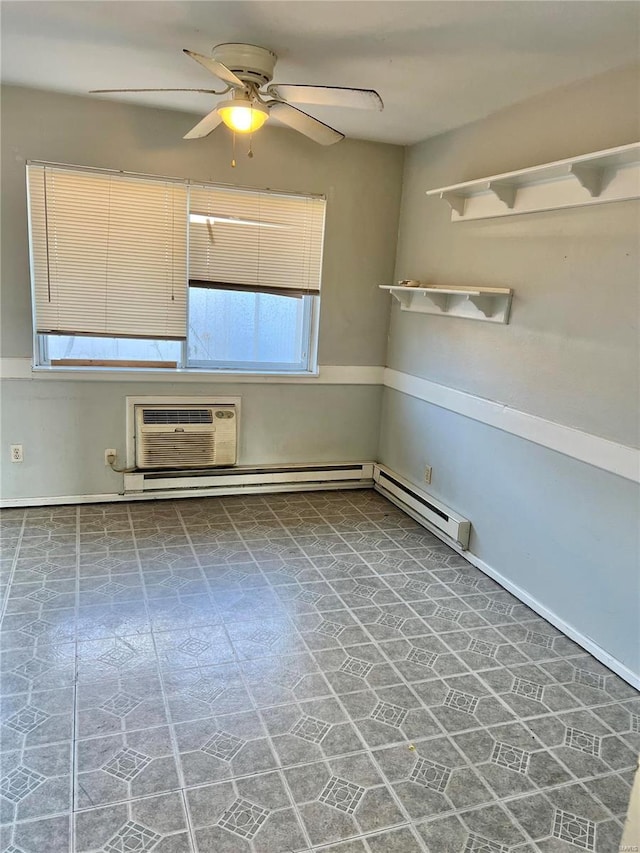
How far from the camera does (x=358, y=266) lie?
4266mm

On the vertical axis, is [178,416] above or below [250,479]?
above

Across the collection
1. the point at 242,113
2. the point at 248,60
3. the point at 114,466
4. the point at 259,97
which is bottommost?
the point at 114,466

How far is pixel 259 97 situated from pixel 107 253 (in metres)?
1.59

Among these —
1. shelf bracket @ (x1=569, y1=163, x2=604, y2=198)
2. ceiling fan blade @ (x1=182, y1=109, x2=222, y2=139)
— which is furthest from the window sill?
shelf bracket @ (x1=569, y1=163, x2=604, y2=198)

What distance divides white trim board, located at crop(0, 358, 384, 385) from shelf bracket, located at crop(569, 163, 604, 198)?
2.18 metres

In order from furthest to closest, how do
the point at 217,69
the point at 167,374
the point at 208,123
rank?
the point at 167,374 < the point at 208,123 < the point at 217,69

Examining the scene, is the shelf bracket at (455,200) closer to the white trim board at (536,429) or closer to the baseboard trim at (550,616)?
the white trim board at (536,429)

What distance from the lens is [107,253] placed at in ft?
12.0

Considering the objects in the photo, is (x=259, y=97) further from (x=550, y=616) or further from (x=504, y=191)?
(x=550, y=616)

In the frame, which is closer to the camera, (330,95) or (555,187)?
(330,95)

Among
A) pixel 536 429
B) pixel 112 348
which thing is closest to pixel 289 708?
pixel 536 429

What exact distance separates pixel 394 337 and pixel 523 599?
2087mm

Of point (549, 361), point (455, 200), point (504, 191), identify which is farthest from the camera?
point (455, 200)

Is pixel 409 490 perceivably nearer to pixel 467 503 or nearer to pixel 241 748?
pixel 467 503
